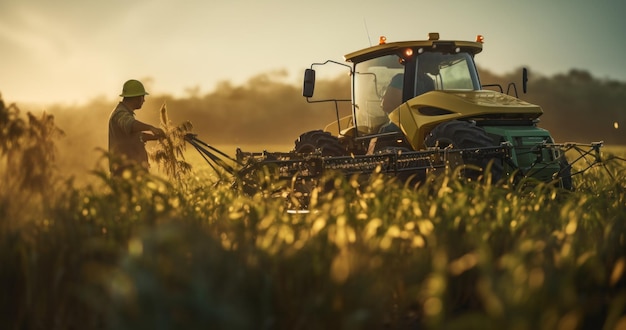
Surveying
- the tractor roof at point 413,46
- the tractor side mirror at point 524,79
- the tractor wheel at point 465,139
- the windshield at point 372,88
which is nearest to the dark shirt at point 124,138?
the tractor wheel at point 465,139

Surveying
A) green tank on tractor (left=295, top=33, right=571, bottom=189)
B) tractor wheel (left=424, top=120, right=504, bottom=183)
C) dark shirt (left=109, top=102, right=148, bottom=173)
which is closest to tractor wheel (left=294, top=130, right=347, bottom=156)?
green tank on tractor (left=295, top=33, right=571, bottom=189)

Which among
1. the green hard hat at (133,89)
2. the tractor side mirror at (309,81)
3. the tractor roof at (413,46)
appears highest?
the tractor roof at (413,46)

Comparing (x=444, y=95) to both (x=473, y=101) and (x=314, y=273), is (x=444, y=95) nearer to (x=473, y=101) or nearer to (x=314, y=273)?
(x=473, y=101)

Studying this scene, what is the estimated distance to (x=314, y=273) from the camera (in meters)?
3.32

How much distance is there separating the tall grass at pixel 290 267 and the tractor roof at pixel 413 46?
5.71m

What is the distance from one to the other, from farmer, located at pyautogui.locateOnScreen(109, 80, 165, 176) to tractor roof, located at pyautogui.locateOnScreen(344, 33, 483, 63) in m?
3.60

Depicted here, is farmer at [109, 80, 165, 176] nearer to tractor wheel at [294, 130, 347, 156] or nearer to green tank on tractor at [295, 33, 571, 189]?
green tank on tractor at [295, 33, 571, 189]

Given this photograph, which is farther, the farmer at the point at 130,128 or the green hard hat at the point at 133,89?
the green hard hat at the point at 133,89

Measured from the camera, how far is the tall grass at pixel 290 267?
2295 mm

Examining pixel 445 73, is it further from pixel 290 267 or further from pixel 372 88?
pixel 290 267

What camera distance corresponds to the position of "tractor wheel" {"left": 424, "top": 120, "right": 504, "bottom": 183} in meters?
9.05

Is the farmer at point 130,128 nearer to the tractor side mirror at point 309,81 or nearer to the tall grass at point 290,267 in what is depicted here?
the tractor side mirror at point 309,81

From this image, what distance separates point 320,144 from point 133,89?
3.59m

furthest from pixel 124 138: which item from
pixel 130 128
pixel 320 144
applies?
pixel 320 144
